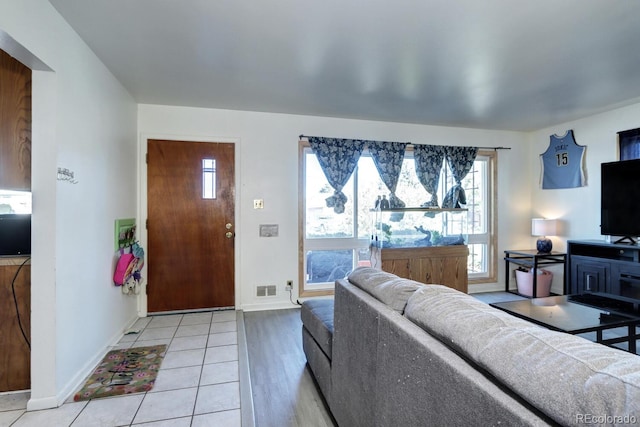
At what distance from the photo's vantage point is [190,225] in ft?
11.8

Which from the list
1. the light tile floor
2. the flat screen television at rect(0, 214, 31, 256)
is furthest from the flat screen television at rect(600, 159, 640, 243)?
the flat screen television at rect(0, 214, 31, 256)

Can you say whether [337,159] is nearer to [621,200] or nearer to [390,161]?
[390,161]

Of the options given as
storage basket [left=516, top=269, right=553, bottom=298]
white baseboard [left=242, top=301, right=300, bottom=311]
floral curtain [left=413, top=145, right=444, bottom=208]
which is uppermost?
floral curtain [left=413, top=145, right=444, bottom=208]

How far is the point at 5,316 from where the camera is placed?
199cm

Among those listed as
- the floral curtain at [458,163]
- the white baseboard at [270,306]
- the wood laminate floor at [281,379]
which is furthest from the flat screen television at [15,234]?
the floral curtain at [458,163]

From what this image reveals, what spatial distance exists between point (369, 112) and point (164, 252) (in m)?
2.95

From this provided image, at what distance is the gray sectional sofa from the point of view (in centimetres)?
61

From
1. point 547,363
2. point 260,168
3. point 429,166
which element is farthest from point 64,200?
point 429,166

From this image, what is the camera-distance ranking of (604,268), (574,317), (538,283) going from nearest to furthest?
(574,317), (604,268), (538,283)

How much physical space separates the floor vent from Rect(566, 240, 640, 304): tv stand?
339 centimetres

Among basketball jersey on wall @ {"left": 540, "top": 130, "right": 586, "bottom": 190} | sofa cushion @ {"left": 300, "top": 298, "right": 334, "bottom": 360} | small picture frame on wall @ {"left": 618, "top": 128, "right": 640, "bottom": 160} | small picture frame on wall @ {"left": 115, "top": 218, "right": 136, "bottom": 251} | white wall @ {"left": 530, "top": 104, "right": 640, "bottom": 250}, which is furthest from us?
basketball jersey on wall @ {"left": 540, "top": 130, "right": 586, "bottom": 190}

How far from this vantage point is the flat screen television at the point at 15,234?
1.95 meters

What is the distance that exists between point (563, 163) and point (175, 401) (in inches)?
207

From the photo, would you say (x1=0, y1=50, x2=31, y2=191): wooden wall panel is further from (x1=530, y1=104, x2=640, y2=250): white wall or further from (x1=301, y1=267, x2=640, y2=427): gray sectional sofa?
(x1=530, y1=104, x2=640, y2=250): white wall
